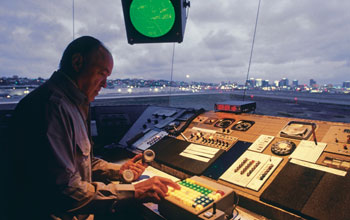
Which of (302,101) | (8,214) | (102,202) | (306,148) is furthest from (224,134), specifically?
(302,101)

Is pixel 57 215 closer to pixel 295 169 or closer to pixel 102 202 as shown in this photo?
pixel 102 202

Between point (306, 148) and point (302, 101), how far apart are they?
341 inches

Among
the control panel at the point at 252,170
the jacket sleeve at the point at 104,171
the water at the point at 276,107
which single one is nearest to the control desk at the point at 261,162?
the control panel at the point at 252,170

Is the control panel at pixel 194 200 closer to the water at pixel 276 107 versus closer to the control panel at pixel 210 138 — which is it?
the control panel at pixel 210 138

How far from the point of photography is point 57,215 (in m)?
0.79

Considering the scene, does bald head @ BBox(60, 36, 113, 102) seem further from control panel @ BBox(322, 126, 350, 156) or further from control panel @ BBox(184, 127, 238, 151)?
control panel @ BBox(322, 126, 350, 156)

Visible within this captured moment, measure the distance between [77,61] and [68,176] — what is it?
53 cm

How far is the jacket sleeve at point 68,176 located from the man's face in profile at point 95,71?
188mm

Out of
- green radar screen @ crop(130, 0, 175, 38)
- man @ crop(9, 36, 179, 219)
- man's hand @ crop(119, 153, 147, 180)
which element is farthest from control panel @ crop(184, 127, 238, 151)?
green radar screen @ crop(130, 0, 175, 38)

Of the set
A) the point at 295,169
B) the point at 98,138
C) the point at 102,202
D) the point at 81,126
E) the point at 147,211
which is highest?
the point at 81,126

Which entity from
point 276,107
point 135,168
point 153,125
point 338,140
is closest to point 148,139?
point 153,125

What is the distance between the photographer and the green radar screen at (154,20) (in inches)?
58.0

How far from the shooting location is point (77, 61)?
Result: 3.06 feet

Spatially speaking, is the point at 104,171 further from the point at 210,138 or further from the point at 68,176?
the point at 210,138
